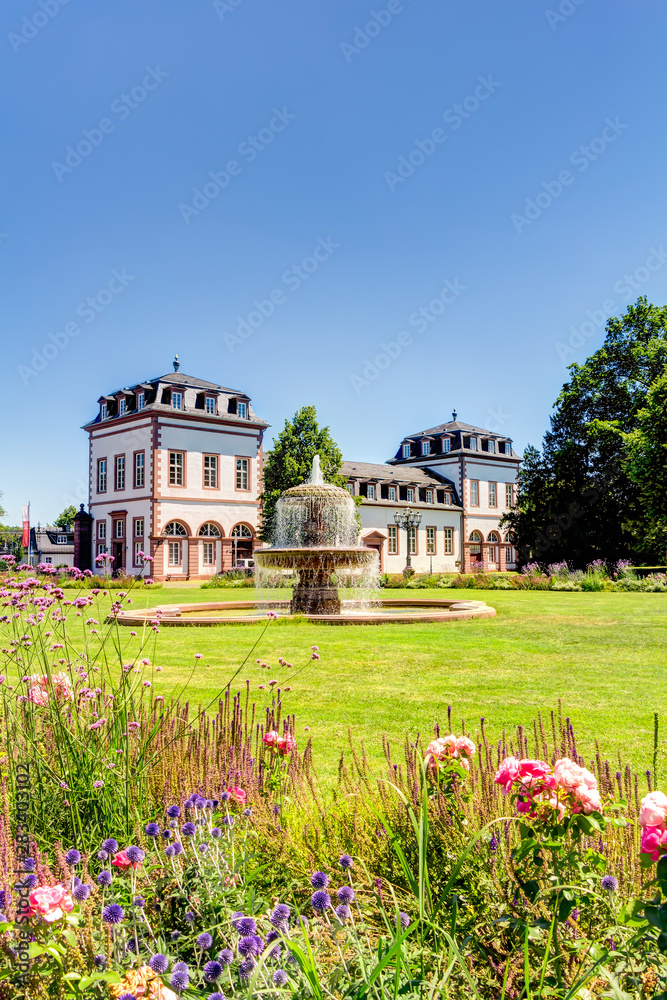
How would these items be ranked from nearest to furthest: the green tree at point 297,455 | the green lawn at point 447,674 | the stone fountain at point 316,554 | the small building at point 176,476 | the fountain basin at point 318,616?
the green lawn at point 447,674, the fountain basin at point 318,616, the stone fountain at point 316,554, the green tree at point 297,455, the small building at point 176,476

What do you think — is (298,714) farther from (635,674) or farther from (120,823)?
(635,674)

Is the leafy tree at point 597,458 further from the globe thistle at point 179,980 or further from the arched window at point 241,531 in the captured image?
the globe thistle at point 179,980

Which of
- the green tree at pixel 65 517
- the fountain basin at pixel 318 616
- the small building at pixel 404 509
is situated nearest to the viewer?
the fountain basin at pixel 318 616

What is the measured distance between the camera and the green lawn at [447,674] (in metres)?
5.59

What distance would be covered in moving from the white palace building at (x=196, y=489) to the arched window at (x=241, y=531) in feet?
0.22

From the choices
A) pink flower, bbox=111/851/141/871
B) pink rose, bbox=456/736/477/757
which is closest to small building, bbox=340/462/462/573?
pink rose, bbox=456/736/477/757

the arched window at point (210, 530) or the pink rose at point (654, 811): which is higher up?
the arched window at point (210, 530)

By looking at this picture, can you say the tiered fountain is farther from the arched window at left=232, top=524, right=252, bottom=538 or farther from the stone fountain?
the arched window at left=232, top=524, right=252, bottom=538

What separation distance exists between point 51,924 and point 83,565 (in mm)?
46886

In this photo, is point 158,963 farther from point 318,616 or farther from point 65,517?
point 65,517

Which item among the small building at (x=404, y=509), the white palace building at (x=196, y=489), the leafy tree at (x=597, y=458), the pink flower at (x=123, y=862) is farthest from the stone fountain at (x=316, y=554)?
the small building at (x=404, y=509)

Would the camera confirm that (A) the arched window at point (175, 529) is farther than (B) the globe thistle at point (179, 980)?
Yes

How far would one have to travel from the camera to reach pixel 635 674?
7.88 metres

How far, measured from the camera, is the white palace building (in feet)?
135
